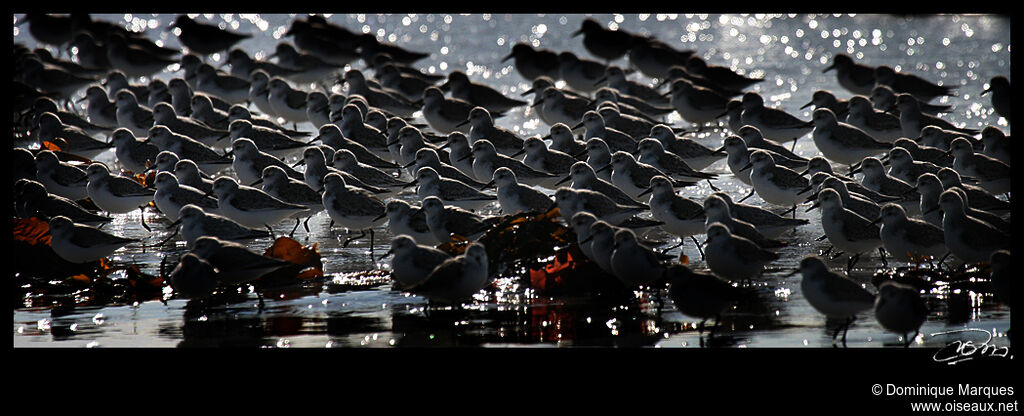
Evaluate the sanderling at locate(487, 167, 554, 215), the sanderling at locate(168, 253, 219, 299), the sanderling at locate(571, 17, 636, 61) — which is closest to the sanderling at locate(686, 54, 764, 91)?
the sanderling at locate(571, 17, 636, 61)

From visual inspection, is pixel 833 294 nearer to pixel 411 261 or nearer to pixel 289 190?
pixel 411 261

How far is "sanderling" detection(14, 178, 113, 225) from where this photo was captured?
894 cm

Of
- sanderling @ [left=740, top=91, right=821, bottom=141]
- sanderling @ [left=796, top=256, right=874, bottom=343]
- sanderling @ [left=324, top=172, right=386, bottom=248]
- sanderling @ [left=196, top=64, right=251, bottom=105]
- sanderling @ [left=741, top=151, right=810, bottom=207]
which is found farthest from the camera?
sanderling @ [left=196, top=64, right=251, bottom=105]

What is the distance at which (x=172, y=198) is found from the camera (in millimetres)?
9164

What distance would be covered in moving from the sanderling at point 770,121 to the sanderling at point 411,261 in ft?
20.7

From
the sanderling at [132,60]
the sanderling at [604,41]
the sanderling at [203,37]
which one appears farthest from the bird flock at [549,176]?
the sanderling at [203,37]

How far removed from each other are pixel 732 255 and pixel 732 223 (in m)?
0.76

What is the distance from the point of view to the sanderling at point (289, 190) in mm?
9398

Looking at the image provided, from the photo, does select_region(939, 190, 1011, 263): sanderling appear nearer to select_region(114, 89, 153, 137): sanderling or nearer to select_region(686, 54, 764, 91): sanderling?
select_region(686, 54, 764, 91): sanderling

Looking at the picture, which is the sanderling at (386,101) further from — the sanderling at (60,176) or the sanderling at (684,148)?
the sanderling at (60,176)

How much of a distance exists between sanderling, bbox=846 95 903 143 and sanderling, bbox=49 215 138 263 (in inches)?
319

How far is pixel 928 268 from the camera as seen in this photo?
783cm
